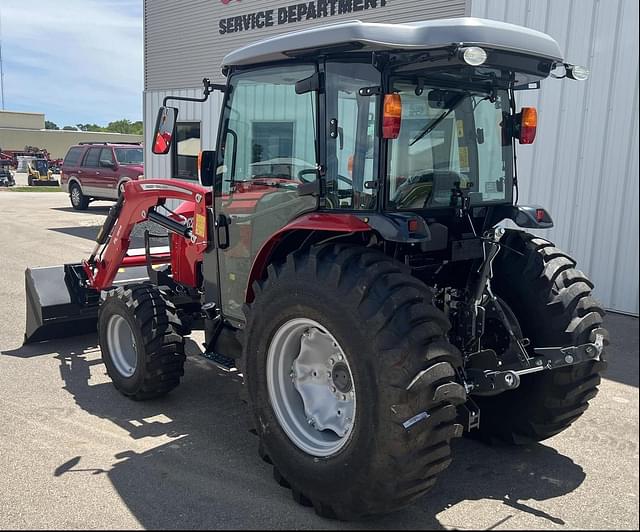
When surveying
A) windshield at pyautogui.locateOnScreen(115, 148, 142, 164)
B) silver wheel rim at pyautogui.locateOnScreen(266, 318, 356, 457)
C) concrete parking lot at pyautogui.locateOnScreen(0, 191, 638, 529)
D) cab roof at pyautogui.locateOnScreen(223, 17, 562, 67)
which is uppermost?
cab roof at pyautogui.locateOnScreen(223, 17, 562, 67)

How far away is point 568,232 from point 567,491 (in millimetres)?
5174

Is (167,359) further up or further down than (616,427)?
further up

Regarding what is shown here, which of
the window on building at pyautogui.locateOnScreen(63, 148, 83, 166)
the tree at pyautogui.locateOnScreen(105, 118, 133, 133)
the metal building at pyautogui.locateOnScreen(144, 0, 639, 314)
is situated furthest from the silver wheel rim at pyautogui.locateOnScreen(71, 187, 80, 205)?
the tree at pyautogui.locateOnScreen(105, 118, 133, 133)

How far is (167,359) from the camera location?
479 centimetres

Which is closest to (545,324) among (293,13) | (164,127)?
(164,127)

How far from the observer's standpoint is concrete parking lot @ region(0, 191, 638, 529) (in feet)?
11.0

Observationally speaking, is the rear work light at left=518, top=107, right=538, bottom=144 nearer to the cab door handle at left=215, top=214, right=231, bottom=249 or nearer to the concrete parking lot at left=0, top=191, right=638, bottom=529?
the concrete parking lot at left=0, top=191, right=638, bottom=529

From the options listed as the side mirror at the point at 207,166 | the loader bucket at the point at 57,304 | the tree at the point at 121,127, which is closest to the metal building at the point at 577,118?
the side mirror at the point at 207,166

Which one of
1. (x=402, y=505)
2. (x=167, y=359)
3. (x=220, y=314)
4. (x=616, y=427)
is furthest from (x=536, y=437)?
(x=167, y=359)

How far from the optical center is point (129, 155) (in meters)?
19.6

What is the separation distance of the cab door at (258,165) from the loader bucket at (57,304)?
2.30 m

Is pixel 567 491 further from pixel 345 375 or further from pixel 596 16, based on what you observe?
pixel 596 16

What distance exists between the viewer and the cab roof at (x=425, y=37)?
3.00 metres

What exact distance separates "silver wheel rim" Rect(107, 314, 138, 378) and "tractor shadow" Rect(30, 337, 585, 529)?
261 millimetres
